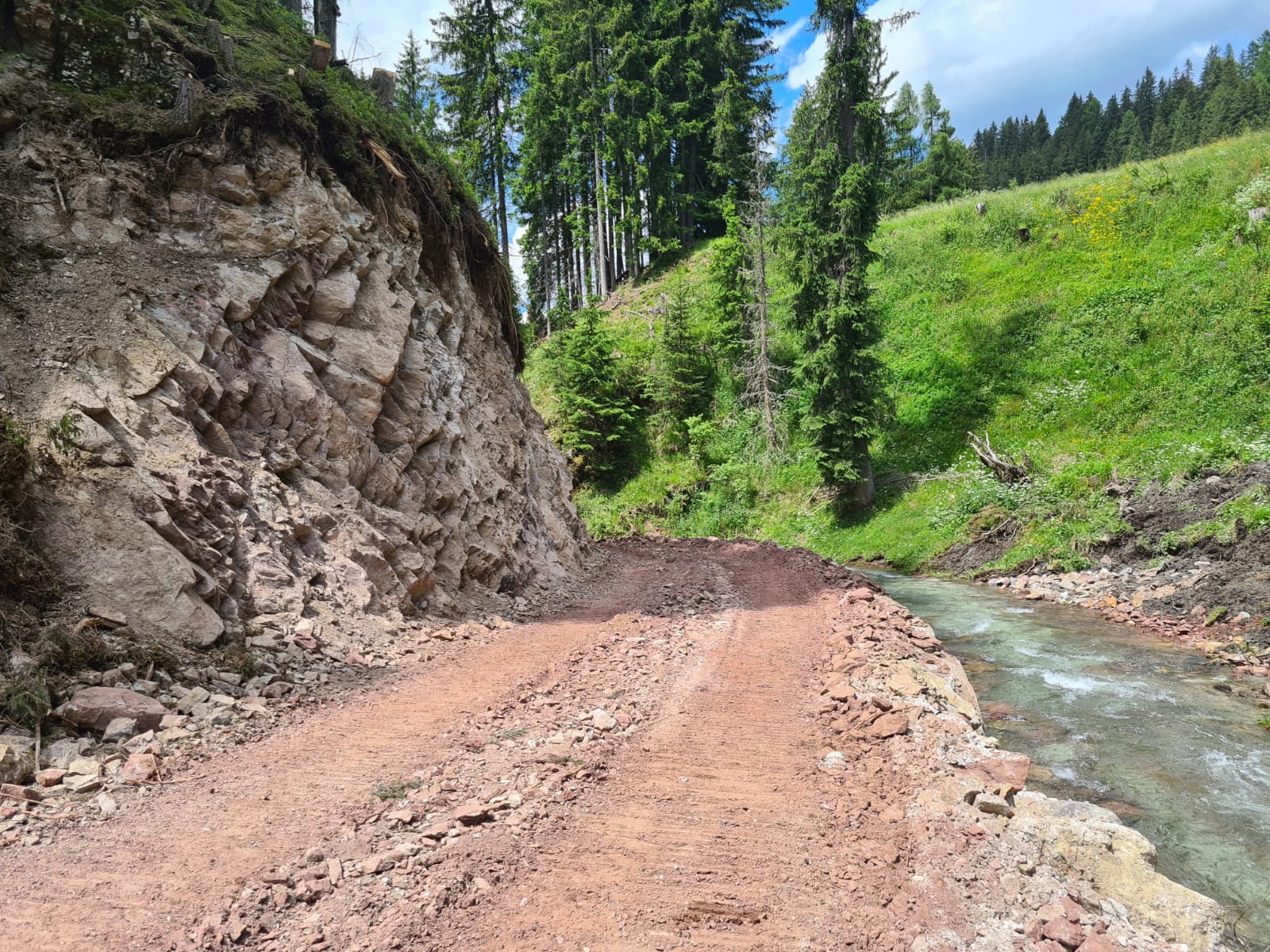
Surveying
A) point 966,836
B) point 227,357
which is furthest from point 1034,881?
point 227,357

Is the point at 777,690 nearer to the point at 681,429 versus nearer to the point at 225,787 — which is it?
the point at 225,787

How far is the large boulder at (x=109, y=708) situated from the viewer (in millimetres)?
4957

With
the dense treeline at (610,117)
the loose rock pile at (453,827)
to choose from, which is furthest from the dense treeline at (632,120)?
the loose rock pile at (453,827)

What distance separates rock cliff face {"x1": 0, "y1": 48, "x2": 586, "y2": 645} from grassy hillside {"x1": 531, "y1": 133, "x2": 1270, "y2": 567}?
45.9 feet

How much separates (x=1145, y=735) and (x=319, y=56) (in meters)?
15.8

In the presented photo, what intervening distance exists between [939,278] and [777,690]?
3014cm

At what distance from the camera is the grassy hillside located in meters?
18.5

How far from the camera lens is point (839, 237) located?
21.6 metres

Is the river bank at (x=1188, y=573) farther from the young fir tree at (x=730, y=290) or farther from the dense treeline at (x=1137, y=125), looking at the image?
the dense treeline at (x=1137, y=125)

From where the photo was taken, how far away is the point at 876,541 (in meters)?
21.6

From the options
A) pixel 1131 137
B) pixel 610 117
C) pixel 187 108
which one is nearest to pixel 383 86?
pixel 187 108

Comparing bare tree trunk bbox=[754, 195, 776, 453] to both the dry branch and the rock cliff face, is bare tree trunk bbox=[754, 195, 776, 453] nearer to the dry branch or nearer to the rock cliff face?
the dry branch

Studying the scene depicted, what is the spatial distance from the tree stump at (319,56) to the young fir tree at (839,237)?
14753 mm

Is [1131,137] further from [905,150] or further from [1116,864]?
[1116,864]
